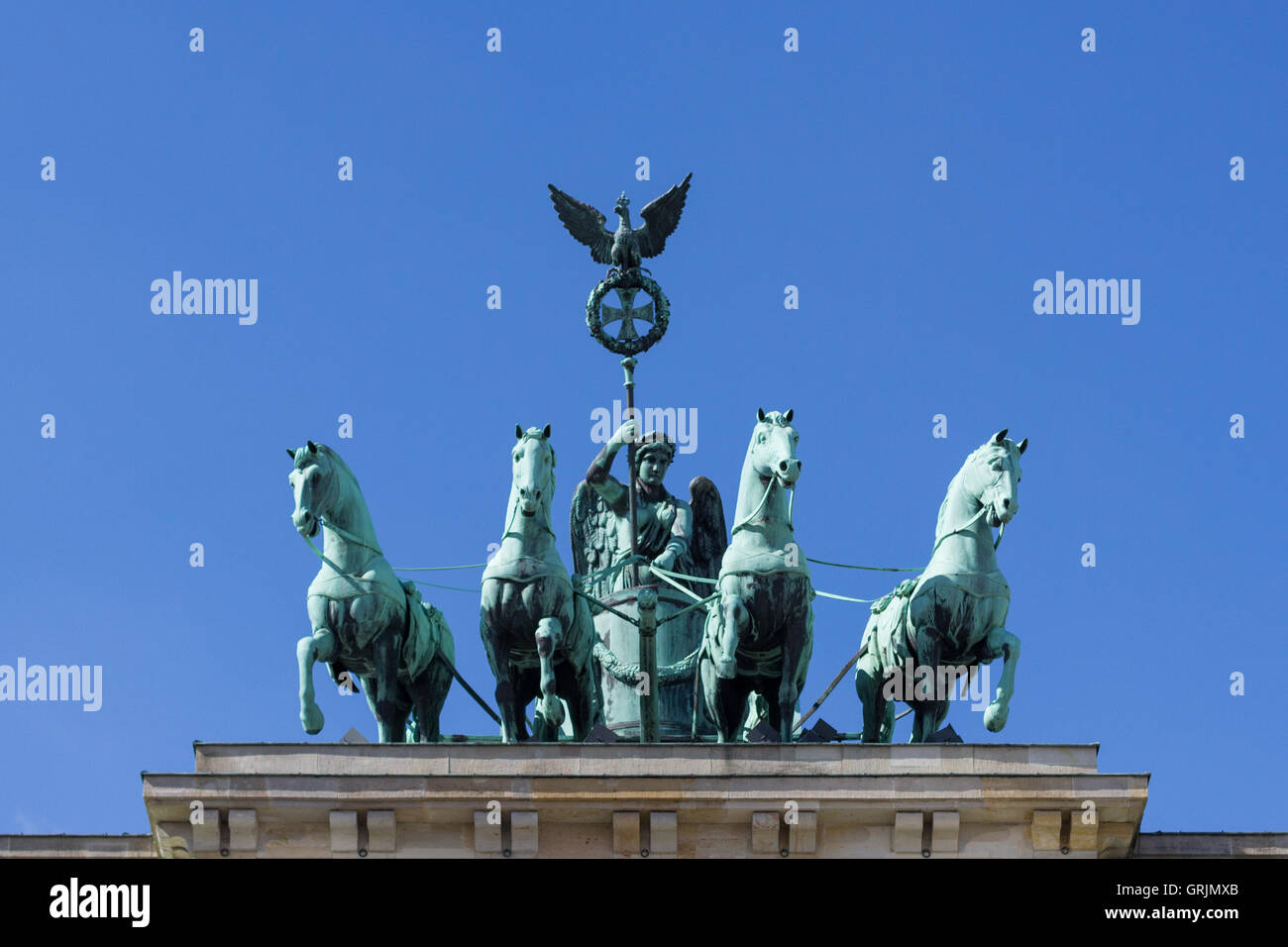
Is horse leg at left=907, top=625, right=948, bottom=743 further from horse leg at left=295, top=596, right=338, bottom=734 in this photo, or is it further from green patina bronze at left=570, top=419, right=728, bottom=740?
horse leg at left=295, top=596, right=338, bottom=734

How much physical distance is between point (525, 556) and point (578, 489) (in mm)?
5429

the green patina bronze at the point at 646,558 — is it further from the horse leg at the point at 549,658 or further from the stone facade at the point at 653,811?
the stone facade at the point at 653,811

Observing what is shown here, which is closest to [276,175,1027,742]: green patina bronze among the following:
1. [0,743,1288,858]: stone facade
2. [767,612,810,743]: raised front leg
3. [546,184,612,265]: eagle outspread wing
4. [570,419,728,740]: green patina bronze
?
[767,612,810,743]: raised front leg

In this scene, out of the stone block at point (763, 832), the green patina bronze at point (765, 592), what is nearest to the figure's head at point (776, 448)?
the green patina bronze at point (765, 592)

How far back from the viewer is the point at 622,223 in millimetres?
45625

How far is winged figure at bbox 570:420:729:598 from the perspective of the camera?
149 ft

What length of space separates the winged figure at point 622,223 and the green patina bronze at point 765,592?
5366mm

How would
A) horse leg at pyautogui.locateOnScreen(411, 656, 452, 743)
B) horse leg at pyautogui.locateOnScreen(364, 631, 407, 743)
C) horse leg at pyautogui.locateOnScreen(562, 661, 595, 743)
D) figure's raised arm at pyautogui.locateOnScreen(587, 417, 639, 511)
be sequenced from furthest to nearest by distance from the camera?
figure's raised arm at pyautogui.locateOnScreen(587, 417, 639, 511), horse leg at pyautogui.locateOnScreen(411, 656, 452, 743), horse leg at pyautogui.locateOnScreen(562, 661, 595, 743), horse leg at pyautogui.locateOnScreen(364, 631, 407, 743)

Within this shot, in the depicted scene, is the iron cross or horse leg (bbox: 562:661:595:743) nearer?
horse leg (bbox: 562:661:595:743)

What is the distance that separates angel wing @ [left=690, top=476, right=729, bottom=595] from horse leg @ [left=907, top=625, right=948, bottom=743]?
5439 millimetres

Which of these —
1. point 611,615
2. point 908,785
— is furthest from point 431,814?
point 611,615

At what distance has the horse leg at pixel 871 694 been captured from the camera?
41.5 meters

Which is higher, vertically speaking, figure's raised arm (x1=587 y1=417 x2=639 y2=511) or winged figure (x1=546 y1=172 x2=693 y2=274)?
winged figure (x1=546 y1=172 x2=693 y2=274)
